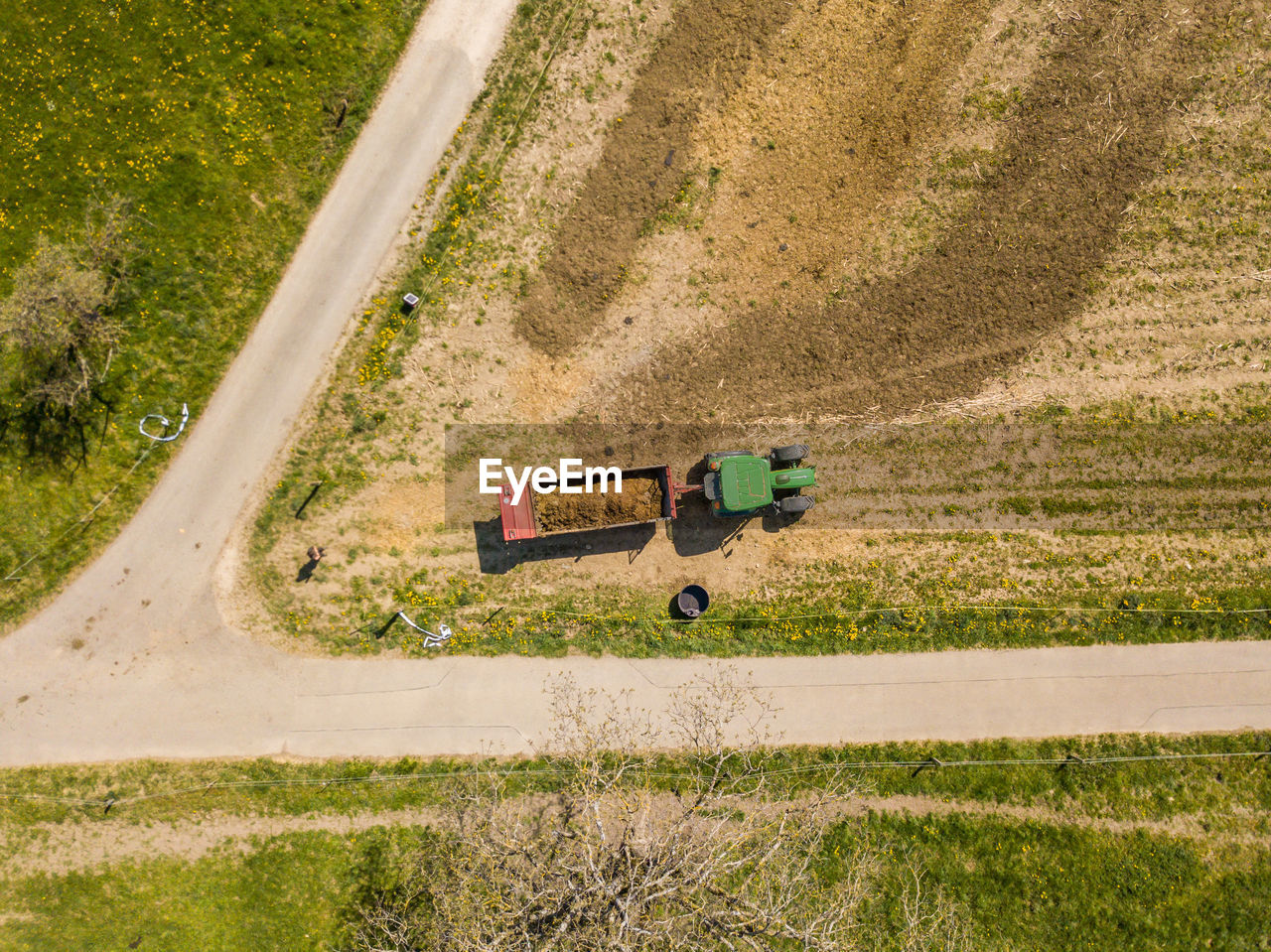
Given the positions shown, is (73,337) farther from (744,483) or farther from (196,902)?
(744,483)

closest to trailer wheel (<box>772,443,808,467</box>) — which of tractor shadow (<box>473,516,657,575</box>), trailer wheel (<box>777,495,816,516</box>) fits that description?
trailer wheel (<box>777,495,816,516</box>)

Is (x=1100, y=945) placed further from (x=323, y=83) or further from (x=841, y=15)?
(x=323, y=83)

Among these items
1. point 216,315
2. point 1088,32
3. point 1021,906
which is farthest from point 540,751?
point 1088,32

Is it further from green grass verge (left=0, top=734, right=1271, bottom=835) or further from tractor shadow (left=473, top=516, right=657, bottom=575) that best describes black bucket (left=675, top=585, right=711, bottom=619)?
green grass verge (left=0, top=734, right=1271, bottom=835)

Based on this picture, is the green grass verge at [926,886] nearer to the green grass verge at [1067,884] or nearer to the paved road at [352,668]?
the green grass verge at [1067,884]

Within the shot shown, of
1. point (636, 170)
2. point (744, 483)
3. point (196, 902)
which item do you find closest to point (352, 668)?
point (196, 902)
